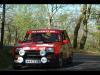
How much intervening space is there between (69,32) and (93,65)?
2.91 feet

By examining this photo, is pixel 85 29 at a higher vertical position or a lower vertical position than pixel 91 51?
higher

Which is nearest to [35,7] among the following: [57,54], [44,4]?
[44,4]

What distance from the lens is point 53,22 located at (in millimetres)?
14719

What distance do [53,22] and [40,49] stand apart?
2.24ft

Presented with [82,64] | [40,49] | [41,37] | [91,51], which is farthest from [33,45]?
Result: [91,51]

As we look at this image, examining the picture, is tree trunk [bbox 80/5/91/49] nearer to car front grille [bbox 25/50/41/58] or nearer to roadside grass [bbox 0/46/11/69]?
car front grille [bbox 25/50/41/58]

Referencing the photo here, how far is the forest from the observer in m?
14.6

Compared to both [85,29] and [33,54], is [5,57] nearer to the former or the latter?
[33,54]

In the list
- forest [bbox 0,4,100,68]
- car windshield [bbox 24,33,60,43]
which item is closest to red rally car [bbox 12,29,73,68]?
car windshield [bbox 24,33,60,43]

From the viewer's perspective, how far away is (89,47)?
48.6 feet

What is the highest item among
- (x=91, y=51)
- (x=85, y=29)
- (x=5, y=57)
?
(x=85, y=29)

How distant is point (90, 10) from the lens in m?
15.0

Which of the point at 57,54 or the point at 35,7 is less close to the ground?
the point at 35,7
